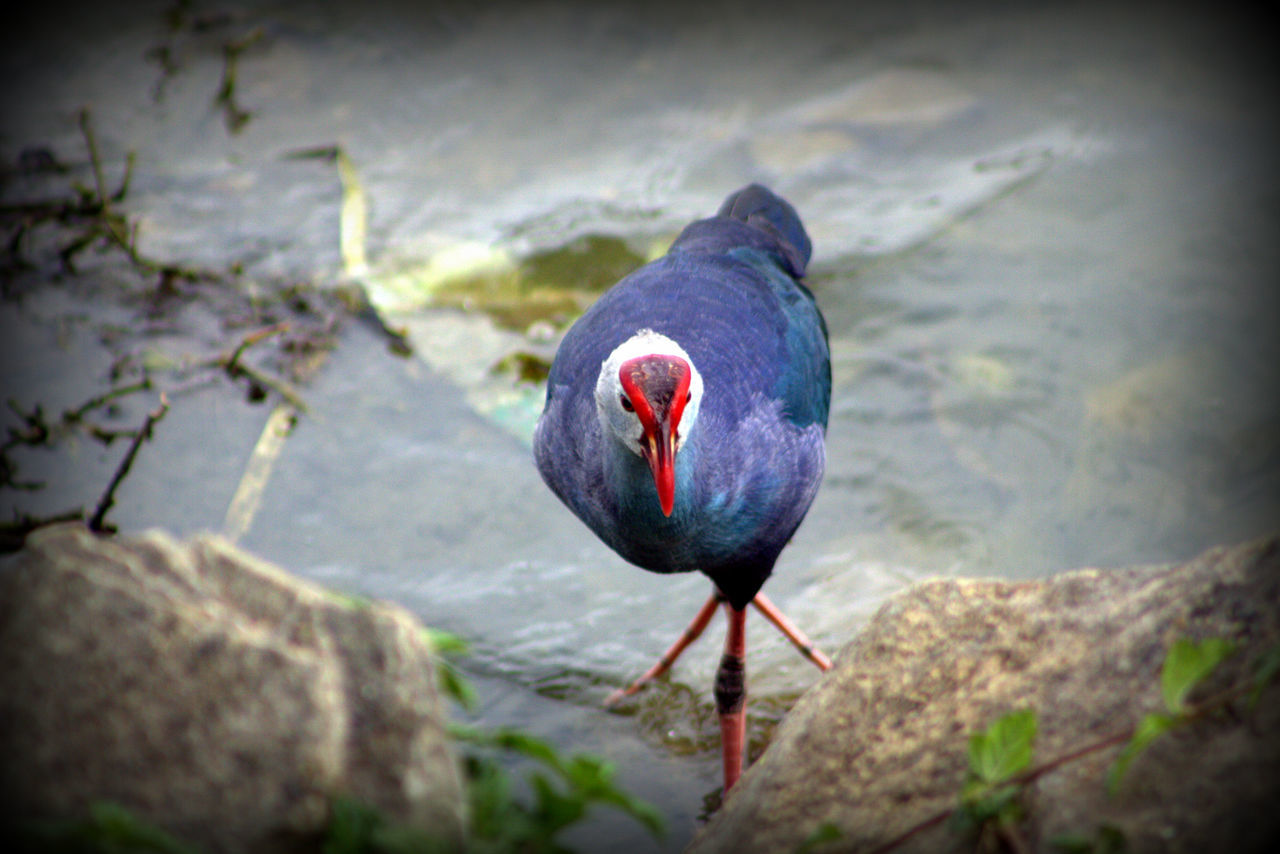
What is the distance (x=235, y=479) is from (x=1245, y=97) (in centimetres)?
529

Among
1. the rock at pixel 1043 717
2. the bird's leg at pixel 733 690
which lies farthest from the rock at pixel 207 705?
the bird's leg at pixel 733 690

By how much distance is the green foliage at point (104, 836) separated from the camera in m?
1.32

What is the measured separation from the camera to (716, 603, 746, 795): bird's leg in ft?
10.3

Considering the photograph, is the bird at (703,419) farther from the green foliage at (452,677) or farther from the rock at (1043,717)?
the green foliage at (452,677)

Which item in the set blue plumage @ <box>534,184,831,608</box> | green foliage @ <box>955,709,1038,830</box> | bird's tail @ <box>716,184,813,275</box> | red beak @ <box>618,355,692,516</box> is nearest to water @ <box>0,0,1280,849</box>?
blue plumage @ <box>534,184,831,608</box>

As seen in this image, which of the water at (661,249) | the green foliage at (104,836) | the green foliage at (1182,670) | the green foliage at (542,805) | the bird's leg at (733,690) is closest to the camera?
the green foliage at (104,836)

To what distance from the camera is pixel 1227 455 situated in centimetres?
399

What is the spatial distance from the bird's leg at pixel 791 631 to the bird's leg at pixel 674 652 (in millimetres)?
160

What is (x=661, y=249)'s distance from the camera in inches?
194

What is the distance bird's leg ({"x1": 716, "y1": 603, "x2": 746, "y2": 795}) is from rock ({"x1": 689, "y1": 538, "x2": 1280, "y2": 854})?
76 cm

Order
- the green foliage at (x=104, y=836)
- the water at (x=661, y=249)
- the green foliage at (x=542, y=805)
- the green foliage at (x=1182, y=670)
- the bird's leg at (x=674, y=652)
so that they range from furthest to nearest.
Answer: the water at (x=661, y=249) < the bird's leg at (x=674, y=652) < the green foliage at (x=1182, y=670) < the green foliage at (x=542, y=805) < the green foliage at (x=104, y=836)

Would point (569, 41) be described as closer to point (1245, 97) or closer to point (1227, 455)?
point (1245, 97)

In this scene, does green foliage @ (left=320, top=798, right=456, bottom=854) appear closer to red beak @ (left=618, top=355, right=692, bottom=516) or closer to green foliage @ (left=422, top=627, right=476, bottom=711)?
green foliage @ (left=422, top=627, right=476, bottom=711)

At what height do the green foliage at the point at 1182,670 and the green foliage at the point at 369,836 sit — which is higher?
the green foliage at the point at 369,836
